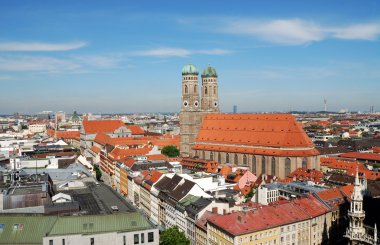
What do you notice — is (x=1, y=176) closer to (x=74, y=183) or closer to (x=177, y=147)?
(x=74, y=183)

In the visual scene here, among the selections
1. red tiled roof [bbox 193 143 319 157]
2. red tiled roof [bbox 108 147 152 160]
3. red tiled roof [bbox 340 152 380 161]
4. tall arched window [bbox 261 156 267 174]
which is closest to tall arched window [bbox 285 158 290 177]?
red tiled roof [bbox 193 143 319 157]

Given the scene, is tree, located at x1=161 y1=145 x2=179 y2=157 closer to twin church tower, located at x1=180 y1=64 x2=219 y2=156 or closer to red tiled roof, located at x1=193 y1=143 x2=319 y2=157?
twin church tower, located at x1=180 y1=64 x2=219 y2=156

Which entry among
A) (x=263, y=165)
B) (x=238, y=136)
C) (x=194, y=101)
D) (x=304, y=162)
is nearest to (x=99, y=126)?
(x=194, y=101)

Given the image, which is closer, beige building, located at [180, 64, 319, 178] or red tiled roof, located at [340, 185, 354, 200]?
red tiled roof, located at [340, 185, 354, 200]

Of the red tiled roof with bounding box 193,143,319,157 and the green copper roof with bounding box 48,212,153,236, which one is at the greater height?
the red tiled roof with bounding box 193,143,319,157

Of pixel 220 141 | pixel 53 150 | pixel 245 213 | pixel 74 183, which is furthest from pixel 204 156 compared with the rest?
pixel 245 213
